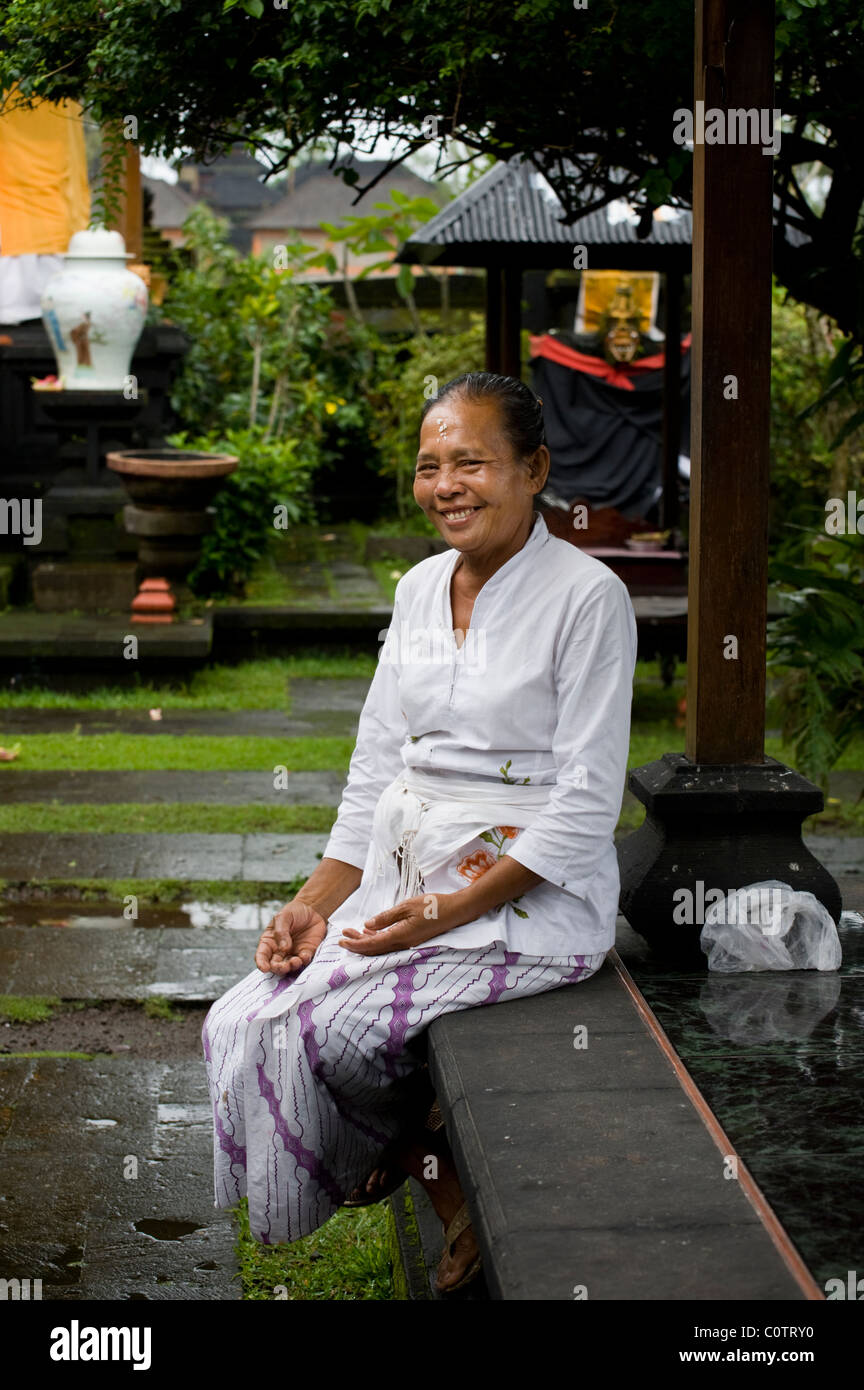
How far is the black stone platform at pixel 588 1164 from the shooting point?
200 centimetres

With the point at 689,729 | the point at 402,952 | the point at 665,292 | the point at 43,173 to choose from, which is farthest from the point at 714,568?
the point at 43,173

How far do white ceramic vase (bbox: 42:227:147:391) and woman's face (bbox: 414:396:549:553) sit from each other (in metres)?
6.83

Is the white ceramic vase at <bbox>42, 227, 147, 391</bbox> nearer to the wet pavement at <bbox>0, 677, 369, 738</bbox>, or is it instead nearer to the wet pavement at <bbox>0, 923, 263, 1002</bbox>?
the wet pavement at <bbox>0, 677, 369, 738</bbox>

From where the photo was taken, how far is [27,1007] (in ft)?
14.3

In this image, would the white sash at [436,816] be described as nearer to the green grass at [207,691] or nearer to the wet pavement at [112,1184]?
the wet pavement at [112,1184]

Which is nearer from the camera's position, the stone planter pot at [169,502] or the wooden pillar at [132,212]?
the stone planter pot at [169,502]

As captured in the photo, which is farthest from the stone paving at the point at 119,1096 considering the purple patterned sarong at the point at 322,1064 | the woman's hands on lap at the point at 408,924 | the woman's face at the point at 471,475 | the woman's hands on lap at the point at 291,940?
the woman's face at the point at 471,475

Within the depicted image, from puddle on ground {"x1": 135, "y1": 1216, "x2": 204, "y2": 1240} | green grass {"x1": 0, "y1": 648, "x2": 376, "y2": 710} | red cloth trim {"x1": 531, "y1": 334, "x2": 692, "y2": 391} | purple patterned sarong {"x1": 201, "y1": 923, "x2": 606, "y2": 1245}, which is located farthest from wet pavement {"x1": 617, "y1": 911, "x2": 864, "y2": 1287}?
red cloth trim {"x1": 531, "y1": 334, "x2": 692, "y2": 391}

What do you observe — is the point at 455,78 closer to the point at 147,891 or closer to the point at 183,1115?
the point at 183,1115

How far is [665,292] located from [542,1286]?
24.8 ft

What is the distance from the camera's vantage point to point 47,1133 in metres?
3.70

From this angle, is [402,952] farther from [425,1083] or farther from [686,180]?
[686,180]

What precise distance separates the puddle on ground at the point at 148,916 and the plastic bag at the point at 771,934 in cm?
207

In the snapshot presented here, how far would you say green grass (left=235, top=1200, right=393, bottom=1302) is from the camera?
10.3ft
